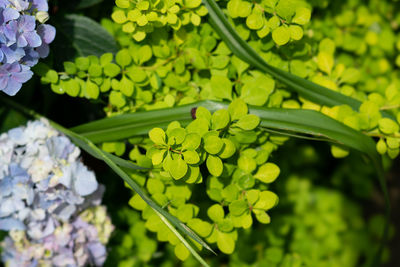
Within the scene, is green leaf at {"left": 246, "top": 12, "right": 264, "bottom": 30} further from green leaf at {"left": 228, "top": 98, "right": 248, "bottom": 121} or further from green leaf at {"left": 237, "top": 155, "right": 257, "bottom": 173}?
green leaf at {"left": 237, "top": 155, "right": 257, "bottom": 173}

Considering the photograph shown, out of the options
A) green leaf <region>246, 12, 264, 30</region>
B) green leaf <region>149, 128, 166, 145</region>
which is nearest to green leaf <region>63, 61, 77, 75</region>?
green leaf <region>149, 128, 166, 145</region>

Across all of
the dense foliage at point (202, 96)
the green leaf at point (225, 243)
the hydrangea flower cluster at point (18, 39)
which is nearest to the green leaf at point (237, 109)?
the dense foliage at point (202, 96)

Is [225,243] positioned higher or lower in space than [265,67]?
lower

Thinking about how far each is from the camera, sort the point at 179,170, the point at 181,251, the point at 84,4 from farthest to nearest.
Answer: the point at 84,4 → the point at 181,251 → the point at 179,170

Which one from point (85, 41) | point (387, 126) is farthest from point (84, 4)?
point (387, 126)

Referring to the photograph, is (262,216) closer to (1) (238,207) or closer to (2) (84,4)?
(1) (238,207)

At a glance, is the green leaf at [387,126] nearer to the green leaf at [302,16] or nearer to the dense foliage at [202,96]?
the dense foliage at [202,96]

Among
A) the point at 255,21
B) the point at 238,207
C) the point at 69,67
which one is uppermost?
the point at 255,21
